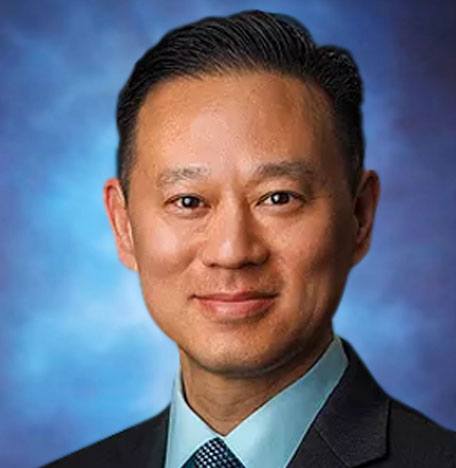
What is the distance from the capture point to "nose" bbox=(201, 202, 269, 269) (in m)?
3.01

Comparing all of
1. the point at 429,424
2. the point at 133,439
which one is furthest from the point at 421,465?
the point at 133,439

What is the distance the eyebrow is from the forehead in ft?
0.04

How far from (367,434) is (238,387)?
25 cm

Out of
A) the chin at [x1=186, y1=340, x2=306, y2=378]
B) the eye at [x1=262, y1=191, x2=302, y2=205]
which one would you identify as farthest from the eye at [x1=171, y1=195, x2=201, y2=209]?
the chin at [x1=186, y1=340, x2=306, y2=378]

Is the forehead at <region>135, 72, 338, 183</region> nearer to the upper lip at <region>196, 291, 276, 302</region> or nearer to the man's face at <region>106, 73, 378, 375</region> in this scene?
the man's face at <region>106, 73, 378, 375</region>

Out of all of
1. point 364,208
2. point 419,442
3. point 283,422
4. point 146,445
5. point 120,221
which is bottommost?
point 419,442

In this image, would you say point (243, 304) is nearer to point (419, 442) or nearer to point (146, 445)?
point (419, 442)

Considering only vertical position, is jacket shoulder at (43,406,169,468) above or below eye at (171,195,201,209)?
below

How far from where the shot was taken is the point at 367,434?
313 centimetres

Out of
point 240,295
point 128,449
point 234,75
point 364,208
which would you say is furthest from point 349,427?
point 234,75

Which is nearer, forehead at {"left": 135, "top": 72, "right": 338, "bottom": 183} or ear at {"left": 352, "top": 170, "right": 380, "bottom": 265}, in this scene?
forehead at {"left": 135, "top": 72, "right": 338, "bottom": 183}

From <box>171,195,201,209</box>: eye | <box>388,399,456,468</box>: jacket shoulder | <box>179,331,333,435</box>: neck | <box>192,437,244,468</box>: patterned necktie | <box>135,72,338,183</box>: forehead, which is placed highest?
<box>135,72,338,183</box>: forehead

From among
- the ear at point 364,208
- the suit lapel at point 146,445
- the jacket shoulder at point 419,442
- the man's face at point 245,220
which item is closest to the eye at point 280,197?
the man's face at point 245,220

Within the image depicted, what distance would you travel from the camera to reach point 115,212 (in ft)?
11.1
